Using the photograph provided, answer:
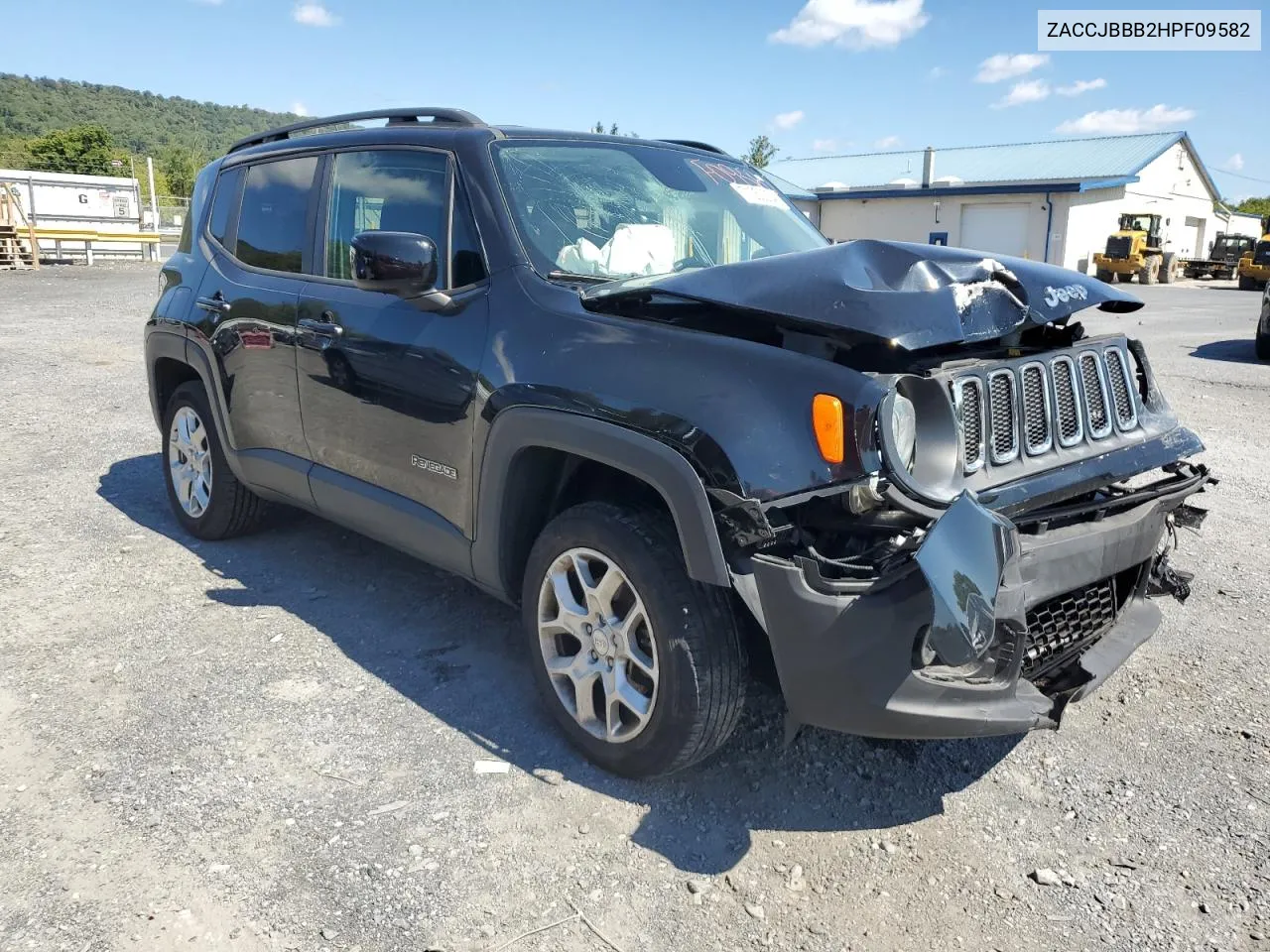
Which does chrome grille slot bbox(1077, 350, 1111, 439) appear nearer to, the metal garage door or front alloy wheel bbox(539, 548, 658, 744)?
front alloy wheel bbox(539, 548, 658, 744)

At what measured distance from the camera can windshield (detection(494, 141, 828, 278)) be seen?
3.37 metres

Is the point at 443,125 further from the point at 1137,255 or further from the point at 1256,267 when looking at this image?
the point at 1137,255

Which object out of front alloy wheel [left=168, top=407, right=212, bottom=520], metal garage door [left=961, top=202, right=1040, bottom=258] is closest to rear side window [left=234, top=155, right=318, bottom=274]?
front alloy wheel [left=168, top=407, right=212, bottom=520]

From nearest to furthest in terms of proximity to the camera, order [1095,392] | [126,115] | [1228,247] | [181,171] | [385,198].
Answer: [1095,392]
[385,198]
[1228,247]
[181,171]
[126,115]

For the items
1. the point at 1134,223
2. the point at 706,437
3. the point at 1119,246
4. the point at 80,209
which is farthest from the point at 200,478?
the point at 1134,223

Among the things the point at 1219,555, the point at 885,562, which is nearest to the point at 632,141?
the point at 885,562

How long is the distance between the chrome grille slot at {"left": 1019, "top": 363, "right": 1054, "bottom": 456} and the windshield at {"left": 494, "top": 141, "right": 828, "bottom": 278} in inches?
49.6

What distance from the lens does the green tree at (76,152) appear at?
45250 mm

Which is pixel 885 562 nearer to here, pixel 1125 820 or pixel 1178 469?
pixel 1125 820

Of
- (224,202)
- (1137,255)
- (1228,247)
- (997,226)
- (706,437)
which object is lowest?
(706,437)

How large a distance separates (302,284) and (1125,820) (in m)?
3.54

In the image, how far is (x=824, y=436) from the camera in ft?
7.99

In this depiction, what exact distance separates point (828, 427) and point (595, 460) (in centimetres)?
73

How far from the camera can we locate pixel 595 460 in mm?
2855
